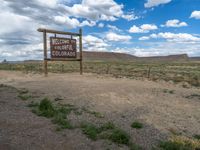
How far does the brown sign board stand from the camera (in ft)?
61.6

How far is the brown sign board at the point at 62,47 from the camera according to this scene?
739 inches

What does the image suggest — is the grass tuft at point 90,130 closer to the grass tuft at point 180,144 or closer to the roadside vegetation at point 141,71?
the grass tuft at point 180,144

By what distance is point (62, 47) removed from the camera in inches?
765

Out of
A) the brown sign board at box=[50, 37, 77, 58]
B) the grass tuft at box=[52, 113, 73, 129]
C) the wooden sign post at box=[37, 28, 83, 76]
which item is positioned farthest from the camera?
the brown sign board at box=[50, 37, 77, 58]

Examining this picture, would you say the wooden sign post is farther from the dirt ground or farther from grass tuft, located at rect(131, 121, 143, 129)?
grass tuft, located at rect(131, 121, 143, 129)

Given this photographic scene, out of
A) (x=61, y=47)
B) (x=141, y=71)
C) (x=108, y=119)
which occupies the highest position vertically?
(x=61, y=47)

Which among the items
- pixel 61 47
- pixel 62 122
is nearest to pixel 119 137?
pixel 62 122

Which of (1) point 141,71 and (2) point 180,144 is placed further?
(1) point 141,71

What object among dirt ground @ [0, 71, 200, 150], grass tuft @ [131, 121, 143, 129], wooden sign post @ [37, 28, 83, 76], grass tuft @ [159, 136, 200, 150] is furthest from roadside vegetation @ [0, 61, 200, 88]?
grass tuft @ [159, 136, 200, 150]

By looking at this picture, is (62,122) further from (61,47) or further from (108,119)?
(61,47)

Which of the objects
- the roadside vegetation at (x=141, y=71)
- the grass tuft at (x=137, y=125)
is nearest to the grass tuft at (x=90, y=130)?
the grass tuft at (x=137, y=125)

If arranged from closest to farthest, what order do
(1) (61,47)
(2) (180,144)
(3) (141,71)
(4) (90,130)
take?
(2) (180,144) → (4) (90,130) → (1) (61,47) → (3) (141,71)

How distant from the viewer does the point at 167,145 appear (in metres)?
5.09

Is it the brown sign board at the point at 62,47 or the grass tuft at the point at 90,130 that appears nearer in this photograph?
the grass tuft at the point at 90,130
